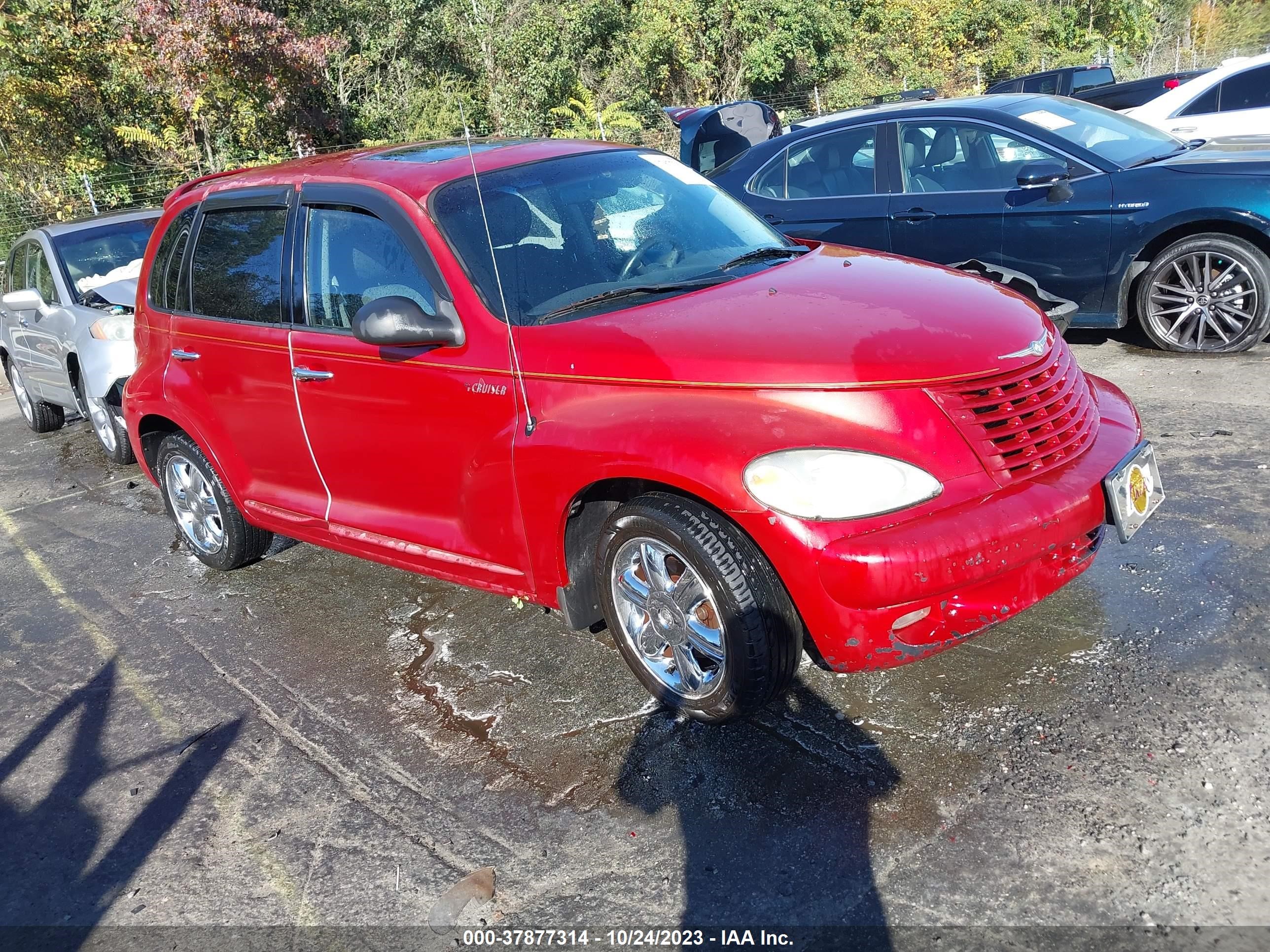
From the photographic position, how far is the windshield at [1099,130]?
6.88 meters

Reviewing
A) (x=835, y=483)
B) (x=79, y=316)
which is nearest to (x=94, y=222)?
(x=79, y=316)

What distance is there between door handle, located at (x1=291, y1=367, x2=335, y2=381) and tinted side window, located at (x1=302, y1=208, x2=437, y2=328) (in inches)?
6.8

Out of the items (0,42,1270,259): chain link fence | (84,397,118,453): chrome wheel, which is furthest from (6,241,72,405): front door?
(0,42,1270,259): chain link fence

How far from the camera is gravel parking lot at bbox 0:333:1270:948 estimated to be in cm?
266

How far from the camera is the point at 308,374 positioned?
4.17 m

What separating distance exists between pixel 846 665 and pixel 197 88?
17.3 m

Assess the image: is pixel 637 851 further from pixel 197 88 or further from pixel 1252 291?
pixel 197 88

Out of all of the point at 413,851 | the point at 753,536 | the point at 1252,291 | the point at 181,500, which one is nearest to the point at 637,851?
the point at 413,851

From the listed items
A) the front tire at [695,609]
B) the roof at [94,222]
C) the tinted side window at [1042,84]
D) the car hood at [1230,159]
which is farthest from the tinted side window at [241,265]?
the tinted side window at [1042,84]

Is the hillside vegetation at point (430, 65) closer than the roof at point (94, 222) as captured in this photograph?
No

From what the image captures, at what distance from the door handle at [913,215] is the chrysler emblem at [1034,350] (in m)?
3.85

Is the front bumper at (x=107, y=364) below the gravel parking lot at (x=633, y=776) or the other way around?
the other way around

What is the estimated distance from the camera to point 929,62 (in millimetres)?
30094

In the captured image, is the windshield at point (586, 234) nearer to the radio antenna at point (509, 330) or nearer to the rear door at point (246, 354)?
the radio antenna at point (509, 330)
